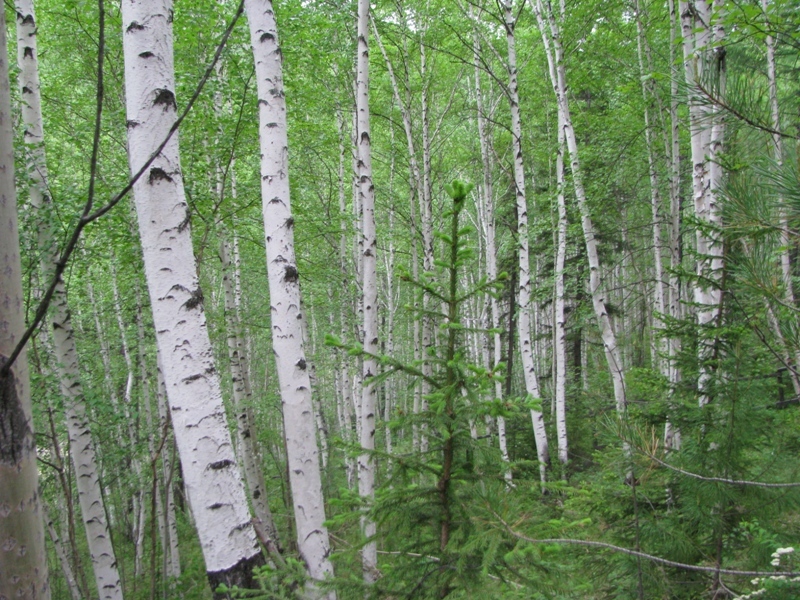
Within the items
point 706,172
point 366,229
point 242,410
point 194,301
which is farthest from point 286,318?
point 242,410

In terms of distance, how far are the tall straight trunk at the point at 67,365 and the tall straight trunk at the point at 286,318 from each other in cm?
271

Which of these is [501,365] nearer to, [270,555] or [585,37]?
[270,555]

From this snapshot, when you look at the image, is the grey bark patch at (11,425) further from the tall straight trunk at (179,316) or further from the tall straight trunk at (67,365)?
the tall straight trunk at (67,365)

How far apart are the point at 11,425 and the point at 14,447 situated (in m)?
0.04

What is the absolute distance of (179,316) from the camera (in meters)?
2.00

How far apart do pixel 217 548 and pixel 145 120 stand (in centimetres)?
180

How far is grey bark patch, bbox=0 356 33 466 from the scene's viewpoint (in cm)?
94

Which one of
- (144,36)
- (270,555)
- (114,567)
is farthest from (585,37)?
(114,567)

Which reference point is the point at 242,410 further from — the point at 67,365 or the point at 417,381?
the point at 417,381

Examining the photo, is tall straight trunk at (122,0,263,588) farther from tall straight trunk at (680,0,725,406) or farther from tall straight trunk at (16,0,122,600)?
tall straight trunk at (16,0,122,600)

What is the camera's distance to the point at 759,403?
261 cm

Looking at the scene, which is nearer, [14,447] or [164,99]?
[14,447]

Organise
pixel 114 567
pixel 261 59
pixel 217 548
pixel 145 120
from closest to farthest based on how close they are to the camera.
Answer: pixel 217 548 < pixel 145 120 < pixel 261 59 < pixel 114 567

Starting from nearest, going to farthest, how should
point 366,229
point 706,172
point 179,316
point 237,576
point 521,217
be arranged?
1. point 237,576
2. point 179,316
3. point 706,172
4. point 366,229
5. point 521,217
